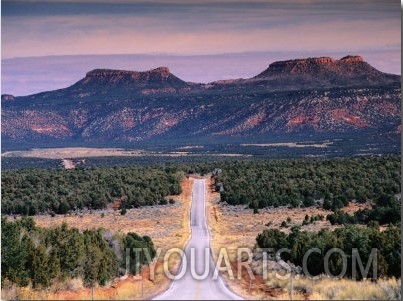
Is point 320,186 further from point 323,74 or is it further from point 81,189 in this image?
point 323,74

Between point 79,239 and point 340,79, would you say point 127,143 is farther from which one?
point 79,239

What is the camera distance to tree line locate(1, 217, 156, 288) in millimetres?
25656

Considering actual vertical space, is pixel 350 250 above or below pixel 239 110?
above

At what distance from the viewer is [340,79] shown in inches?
7156

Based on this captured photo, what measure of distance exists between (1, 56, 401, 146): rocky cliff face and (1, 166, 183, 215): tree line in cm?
8075

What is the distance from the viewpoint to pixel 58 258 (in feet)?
88.8

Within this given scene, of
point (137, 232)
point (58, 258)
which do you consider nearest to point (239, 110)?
point (137, 232)

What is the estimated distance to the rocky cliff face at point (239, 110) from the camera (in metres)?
158

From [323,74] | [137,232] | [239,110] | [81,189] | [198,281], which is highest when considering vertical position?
[323,74]

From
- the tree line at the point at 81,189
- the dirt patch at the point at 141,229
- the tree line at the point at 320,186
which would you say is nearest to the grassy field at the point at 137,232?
the dirt patch at the point at 141,229

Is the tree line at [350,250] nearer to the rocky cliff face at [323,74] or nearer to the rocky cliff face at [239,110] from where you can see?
the rocky cliff face at [239,110]

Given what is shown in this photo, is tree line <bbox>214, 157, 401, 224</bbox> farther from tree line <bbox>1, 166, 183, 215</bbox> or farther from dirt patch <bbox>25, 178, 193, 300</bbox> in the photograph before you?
tree line <bbox>1, 166, 183, 215</bbox>

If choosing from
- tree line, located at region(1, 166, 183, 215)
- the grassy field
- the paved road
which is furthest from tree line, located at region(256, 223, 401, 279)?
tree line, located at region(1, 166, 183, 215)

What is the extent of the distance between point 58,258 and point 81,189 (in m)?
39.1
